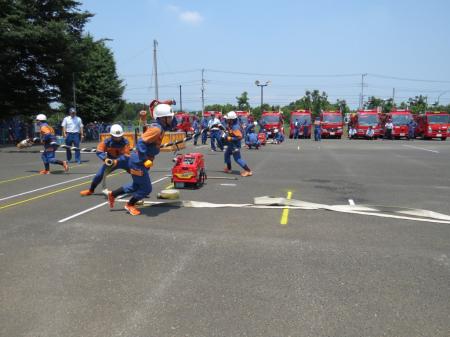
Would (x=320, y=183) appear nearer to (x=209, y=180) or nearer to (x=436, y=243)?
(x=209, y=180)

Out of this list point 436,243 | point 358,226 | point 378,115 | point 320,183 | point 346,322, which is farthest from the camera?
point 378,115

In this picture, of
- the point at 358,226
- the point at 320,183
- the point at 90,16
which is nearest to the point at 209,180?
the point at 320,183

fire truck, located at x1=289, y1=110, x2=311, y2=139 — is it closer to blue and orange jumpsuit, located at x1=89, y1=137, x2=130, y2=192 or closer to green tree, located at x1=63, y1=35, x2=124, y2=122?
green tree, located at x1=63, y1=35, x2=124, y2=122

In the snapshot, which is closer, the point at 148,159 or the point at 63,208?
the point at 148,159

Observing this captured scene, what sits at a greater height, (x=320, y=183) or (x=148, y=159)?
(x=148, y=159)

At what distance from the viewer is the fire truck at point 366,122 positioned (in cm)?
3878

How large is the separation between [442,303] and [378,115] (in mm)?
37694

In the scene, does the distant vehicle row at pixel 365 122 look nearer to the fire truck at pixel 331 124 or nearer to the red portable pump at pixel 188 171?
the fire truck at pixel 331 124

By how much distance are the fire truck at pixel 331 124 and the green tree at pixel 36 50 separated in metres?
21.9

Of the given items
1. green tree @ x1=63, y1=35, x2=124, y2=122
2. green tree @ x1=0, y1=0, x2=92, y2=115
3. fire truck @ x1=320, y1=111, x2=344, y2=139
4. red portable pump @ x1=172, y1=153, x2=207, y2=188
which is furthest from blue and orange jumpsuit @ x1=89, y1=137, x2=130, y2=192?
green tree @ x1=63, y1=35, x2=124, y2=122

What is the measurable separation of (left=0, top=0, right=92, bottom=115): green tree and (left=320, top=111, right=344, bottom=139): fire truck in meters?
21.9

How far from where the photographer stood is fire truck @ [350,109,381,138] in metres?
38.8

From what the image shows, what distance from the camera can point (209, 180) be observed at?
12.1 metres

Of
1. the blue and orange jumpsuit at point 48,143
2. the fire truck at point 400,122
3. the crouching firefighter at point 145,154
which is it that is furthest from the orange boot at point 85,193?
the fire truck at point 400,122
